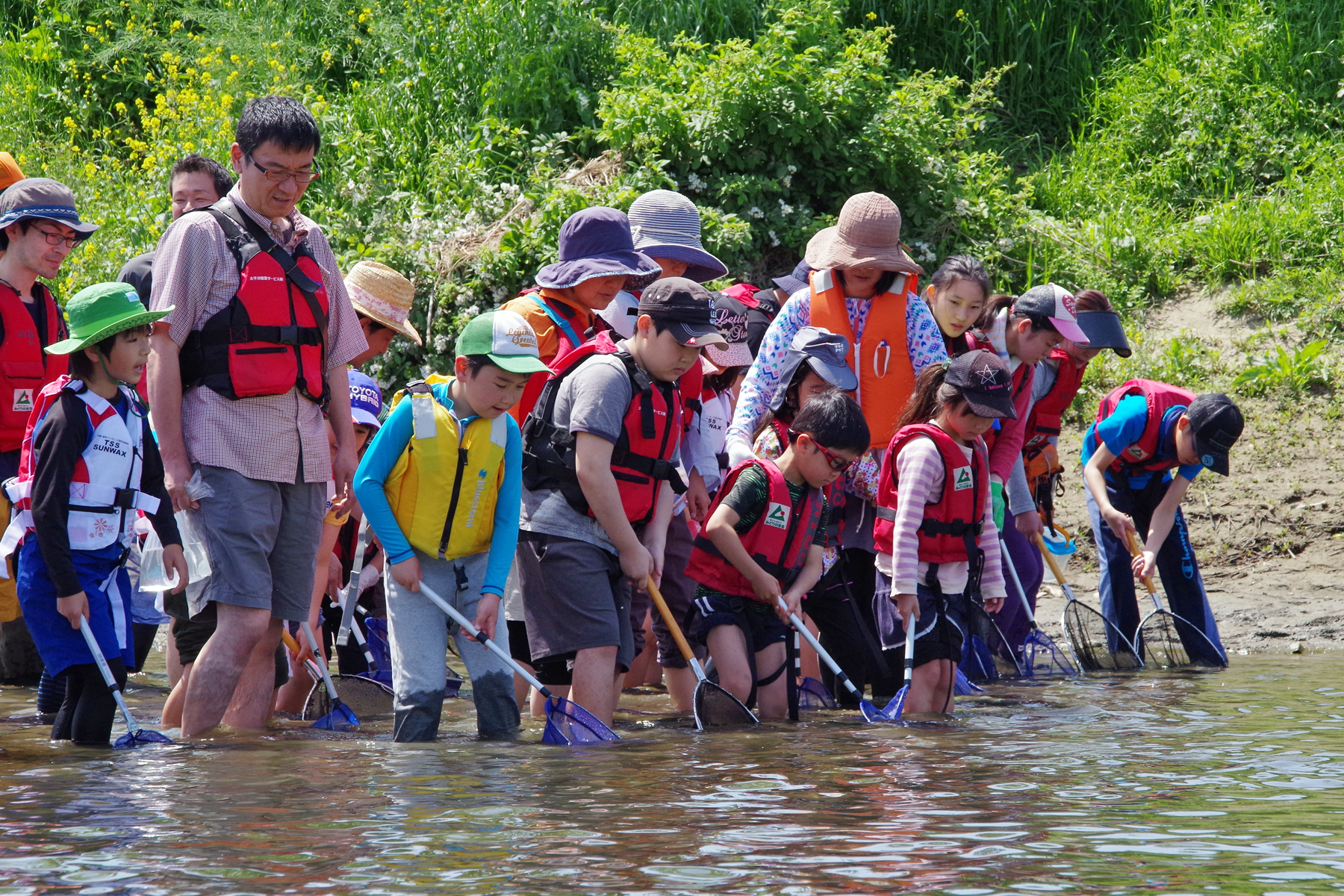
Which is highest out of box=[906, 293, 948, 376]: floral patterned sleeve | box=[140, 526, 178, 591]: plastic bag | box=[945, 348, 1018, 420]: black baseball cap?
box=[906, 293, 948, 376]: floral patterned sleeve

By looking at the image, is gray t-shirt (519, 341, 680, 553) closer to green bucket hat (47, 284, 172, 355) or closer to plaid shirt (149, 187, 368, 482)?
plaid shirt (149, 187, 368, 482)

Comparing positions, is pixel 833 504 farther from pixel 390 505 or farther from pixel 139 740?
pixel 139 740

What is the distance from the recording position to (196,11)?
47.9 feet

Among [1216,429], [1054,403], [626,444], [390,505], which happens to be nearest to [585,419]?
[626,444]

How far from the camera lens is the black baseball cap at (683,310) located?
4.85m

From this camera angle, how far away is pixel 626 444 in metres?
5.01

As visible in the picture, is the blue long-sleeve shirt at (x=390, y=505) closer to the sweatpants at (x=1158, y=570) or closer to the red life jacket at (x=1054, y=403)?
the red life jacket at (x=1054, y=403)

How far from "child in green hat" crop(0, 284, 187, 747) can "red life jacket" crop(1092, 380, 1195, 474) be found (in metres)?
4.58

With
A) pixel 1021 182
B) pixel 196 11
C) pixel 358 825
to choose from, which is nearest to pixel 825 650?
pixel 358 825

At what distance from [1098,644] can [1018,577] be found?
60 cm

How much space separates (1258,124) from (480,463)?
363 inches

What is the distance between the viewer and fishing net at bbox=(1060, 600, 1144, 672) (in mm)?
7051

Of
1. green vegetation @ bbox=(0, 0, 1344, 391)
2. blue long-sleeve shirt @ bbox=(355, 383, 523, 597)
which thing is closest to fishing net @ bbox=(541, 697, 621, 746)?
blue long-sleeve shirt @ bbox=(355, 383, 523, 597)

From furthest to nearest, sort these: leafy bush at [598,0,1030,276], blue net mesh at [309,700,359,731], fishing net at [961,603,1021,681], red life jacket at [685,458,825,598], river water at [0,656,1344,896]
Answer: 1. leafy bush at [598,0,1030,276]
2. fishing net at [961,603,1021,681]
3. red life jacket at [685,458,825,598]
4. blue net mesh at [309,700,359,731]
5. river water at [0,656,1344,896]
